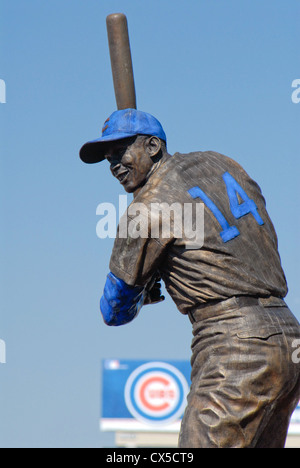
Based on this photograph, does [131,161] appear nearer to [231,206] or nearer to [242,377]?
[231,206]

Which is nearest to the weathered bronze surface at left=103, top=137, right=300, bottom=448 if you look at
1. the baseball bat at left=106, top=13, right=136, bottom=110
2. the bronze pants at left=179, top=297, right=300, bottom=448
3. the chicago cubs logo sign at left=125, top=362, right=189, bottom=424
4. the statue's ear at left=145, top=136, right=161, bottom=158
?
the bronze pants at left=179, top=297, right=300, bottom=448

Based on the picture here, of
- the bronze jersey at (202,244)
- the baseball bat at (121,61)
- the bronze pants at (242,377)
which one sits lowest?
the bronze pants at (242,377)

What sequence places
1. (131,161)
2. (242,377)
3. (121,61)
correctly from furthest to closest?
(121,61) → (131,161) → (242,377)

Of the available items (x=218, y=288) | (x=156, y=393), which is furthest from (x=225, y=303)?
(x=156, y=393)

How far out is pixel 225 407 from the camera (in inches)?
221

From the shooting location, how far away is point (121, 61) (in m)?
6.71

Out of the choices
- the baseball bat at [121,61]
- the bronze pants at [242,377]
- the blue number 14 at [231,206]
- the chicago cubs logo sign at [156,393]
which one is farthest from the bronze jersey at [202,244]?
the chicago cubs logo sign at [156,393]

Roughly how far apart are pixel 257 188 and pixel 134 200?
0.90 m

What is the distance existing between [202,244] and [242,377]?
0.85 metres

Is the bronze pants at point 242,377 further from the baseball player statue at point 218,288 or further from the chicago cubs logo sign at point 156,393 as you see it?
the chicago cubs logo sign at point 156,393

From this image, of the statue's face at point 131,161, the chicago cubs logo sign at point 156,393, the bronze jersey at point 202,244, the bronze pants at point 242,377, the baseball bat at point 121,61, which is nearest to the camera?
the bronze pants at point 242,377

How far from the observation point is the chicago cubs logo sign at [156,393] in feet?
105

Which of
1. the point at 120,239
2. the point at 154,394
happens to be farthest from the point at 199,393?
the point at 154,394

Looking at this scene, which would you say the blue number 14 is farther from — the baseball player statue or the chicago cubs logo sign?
the chicago cubs logo sign
